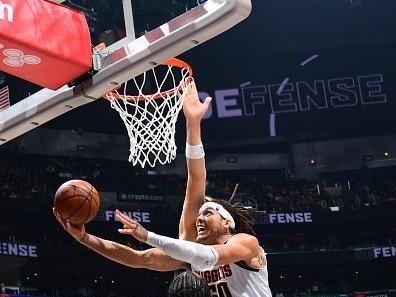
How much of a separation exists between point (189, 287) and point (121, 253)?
2.95ft

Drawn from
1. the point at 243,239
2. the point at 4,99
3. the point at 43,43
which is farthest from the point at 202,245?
the point at 4,99

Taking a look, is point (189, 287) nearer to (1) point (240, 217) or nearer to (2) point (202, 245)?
(2) point (202, 245)

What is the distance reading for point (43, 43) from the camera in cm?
343

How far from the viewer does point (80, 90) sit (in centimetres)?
359

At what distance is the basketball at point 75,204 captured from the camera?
10.00 ft

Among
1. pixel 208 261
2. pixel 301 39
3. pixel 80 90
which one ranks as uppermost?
pixel 301 39

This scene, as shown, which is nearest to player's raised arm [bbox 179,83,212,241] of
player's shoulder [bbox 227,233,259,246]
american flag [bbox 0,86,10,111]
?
player's shoulder [bbox 227,233,259,246]

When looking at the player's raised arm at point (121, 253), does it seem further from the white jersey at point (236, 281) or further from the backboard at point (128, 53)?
the backboard at point (128, 53)

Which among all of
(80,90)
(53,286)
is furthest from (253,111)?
(80,90)

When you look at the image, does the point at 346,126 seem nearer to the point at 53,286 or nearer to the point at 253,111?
the point at 253,111

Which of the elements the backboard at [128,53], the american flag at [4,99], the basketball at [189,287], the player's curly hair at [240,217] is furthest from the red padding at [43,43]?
the basketball at [189,287]

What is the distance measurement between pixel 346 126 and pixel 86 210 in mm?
18170

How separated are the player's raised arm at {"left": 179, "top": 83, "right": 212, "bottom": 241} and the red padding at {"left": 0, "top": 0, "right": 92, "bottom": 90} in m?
0.73

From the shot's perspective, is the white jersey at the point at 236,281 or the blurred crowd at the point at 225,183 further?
the blurred crowd at the point at 225,183
